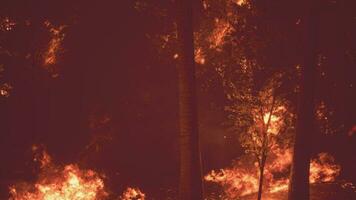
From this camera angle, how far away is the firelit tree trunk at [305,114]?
10742mm

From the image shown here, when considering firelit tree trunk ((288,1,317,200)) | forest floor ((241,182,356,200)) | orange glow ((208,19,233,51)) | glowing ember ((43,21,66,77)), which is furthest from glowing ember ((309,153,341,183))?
glowing ember ((43,21,66,77))

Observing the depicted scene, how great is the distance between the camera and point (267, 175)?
18859 mm

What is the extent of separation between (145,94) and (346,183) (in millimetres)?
9712

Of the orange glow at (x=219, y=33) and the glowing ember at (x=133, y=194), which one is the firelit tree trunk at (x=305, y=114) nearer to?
the orange glow at (x=219, y=33)

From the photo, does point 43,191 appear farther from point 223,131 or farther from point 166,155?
point 223,131

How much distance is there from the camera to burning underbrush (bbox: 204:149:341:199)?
714 inches

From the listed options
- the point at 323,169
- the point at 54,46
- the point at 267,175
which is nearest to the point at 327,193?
the point at 267,175

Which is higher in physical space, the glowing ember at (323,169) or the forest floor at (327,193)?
the glowing ember at (323,169)

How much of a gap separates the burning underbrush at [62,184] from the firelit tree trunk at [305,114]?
28.6ft

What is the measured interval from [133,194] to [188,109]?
854 centimetres

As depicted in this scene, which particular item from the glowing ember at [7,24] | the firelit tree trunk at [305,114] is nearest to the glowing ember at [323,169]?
the firelit tree trunk at [305,114]

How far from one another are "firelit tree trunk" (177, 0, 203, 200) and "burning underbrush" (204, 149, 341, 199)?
671 cm

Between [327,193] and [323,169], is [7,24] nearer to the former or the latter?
[327,193]

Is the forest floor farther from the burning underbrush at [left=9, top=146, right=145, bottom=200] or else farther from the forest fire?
the burning underbrush at [left=9, top=146, right=145, bottom=200]
